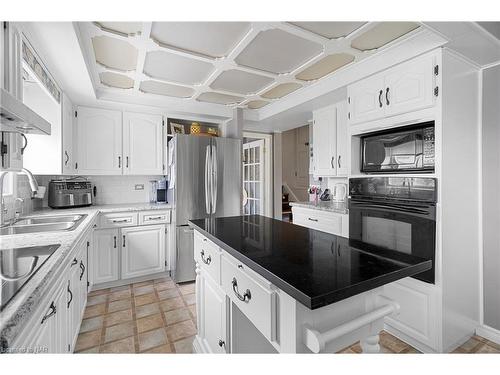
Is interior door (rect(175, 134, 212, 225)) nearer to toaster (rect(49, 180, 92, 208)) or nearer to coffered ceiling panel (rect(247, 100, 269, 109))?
coffered ceiling panel (rect(247, 100, 269, 109))

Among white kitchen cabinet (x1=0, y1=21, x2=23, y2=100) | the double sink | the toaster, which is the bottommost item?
the double sink

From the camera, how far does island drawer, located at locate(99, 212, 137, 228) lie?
2801 mm

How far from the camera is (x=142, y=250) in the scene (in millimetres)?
2992

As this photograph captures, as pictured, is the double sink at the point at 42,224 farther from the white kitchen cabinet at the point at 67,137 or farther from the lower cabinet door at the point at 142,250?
the lower cabinet door at the point at 142,250

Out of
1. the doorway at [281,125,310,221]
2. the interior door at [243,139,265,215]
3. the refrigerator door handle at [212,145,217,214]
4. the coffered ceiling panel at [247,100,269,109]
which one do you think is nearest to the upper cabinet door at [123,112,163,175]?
the refrigerator door handle at [212,145,217,214]

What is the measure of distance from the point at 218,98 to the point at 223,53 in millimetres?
1142

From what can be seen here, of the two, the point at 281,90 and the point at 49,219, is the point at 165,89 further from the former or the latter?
the point at 49,219

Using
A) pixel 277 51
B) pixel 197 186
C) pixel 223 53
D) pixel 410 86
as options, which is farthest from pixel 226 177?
pixel 410 86

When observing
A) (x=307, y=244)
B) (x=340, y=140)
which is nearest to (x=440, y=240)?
(x=307, y=244)

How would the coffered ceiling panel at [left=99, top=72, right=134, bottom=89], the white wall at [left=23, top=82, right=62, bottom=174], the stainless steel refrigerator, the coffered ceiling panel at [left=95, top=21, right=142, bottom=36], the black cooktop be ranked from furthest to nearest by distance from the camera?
the stainless steel refrigerator → the coffered ceiling panel at [left=99, top=72, right=134, bottom=89] → the white wall at [left=23, top=82, right=62, bottom=174] → the coffered ceiling panel at [left=95, top=21, right=142, bottom=36] → the black cooktop

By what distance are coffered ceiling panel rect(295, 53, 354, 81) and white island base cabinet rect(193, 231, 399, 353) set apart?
182 centimetres

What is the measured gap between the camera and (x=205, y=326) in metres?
1.60
